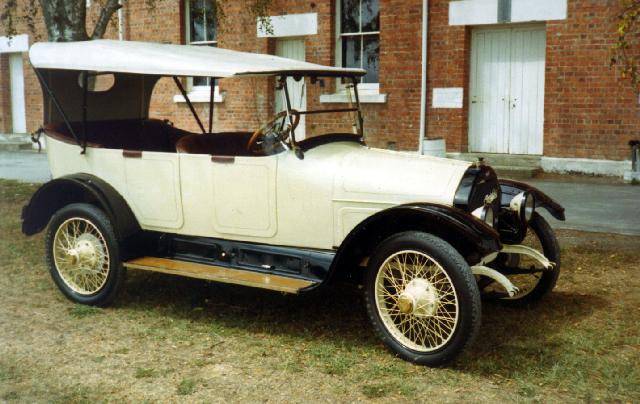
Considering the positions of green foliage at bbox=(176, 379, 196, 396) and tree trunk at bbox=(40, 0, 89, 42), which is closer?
green foliage at bbox=(176, 379, 196, 396)

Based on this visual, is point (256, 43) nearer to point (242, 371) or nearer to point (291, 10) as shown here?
point (291, 10)

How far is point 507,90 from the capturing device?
13070 millimetres

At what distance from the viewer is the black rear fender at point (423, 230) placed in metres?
4.41

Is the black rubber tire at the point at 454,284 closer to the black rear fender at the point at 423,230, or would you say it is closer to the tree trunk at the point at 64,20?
the black rear fender at the point at 423,230

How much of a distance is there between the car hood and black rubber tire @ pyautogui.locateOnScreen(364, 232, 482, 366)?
1.00 ft

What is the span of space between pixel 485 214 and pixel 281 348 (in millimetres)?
1581

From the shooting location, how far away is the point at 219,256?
213 inches

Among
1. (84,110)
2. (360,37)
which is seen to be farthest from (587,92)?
(84,110)

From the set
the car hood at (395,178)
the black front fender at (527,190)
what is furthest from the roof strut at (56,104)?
the black front fender at (527,190)

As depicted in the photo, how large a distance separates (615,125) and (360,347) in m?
8.82

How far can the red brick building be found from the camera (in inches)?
475

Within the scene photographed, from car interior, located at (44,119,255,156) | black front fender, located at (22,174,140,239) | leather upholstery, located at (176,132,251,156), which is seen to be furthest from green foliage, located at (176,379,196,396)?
car interior, located at (44,119,255,156)

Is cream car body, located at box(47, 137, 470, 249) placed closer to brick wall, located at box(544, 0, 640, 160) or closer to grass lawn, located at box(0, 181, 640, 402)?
grass lawn, located at box(0, 181, 640, 402)

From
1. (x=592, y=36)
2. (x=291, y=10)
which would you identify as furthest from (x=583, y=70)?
(x=291, y=10)
